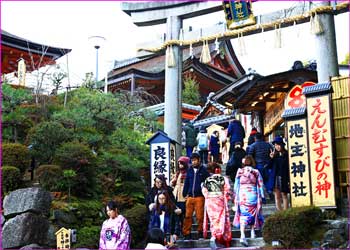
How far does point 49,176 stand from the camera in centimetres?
1107

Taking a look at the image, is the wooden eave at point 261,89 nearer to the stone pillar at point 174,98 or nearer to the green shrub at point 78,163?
the stone pillar at point 174,98

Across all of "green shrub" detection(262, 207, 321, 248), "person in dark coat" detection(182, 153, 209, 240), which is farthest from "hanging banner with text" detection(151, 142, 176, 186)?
"green shrub" detection(262, 207, 321, 248)

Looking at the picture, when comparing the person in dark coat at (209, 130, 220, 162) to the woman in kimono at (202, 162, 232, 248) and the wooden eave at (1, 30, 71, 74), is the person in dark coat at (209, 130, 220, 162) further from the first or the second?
the wooden eave at (1, 30, 71, 74)

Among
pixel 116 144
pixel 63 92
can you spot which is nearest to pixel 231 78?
pixel 63 92

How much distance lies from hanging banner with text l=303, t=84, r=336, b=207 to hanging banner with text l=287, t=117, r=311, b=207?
106mm

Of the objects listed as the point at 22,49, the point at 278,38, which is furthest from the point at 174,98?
the point at 22,49

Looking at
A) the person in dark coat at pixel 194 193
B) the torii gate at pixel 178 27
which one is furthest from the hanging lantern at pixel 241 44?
the person in dark coat at pixel 194 193

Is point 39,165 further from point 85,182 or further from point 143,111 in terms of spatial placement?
point 143,111

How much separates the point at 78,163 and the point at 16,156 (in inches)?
54.9

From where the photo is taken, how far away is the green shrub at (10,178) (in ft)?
36.0

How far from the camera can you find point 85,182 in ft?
38.0

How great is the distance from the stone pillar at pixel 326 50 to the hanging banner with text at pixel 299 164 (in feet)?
9.58

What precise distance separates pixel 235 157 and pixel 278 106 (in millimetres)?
6244

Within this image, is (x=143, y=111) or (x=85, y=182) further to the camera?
(x=143, y=111)
